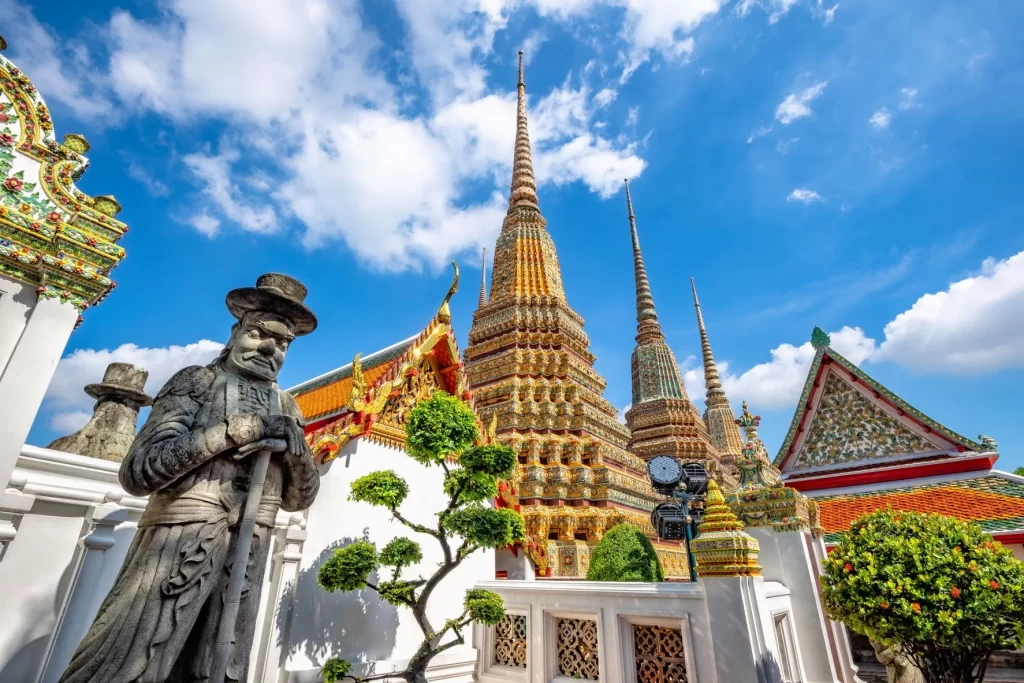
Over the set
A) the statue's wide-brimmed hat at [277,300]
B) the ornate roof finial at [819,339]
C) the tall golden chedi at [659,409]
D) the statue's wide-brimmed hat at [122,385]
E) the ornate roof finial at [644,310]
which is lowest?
the statue's wide-brimmed hat at [277,300]

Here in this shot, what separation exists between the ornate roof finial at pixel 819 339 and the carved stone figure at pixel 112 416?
42.8 feet

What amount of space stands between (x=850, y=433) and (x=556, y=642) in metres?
7.79

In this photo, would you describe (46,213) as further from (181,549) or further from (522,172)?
(522,172)

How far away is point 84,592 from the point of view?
4.25m

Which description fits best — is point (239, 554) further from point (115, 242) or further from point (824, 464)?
point (824, 464)

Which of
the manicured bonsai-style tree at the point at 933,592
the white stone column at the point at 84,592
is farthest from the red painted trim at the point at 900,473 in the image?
the white stone column at the point at 84,592

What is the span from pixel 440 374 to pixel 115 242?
4723 millimetres

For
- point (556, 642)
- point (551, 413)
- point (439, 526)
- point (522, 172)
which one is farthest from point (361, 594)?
point (522, 172)

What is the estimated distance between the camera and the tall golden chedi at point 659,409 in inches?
1022

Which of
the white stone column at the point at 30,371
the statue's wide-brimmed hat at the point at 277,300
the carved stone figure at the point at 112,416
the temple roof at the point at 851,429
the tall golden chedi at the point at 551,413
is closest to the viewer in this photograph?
the statue's wide-brimmed hat at the point at 277,300

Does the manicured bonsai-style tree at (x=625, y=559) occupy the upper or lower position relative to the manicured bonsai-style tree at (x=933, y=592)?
upper

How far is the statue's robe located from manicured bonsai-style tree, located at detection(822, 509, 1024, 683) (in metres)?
5.44

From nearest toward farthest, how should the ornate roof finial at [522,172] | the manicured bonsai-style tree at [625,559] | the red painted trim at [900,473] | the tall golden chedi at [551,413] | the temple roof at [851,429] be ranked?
the manicured bonsai-style tree at [625,559] < the red painted trim at [900,473] < the temple roof at [851,429] < the tall golden chedi at [551,413] < the ornate roof finial at [522,172]

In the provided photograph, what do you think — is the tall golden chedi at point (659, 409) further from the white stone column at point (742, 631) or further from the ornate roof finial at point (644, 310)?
the white stone column at point (742, 631)
